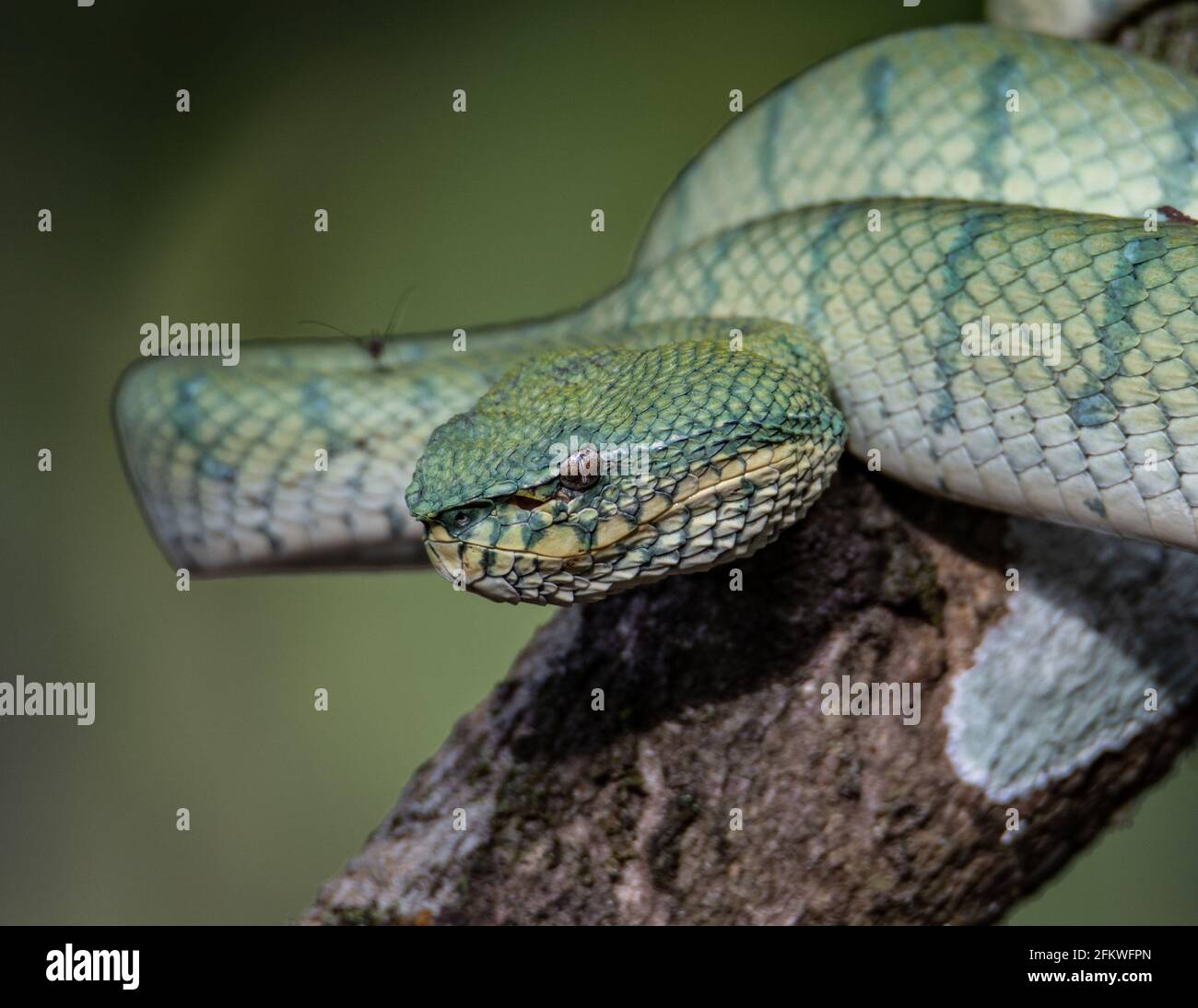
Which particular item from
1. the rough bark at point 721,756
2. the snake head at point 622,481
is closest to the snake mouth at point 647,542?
the snake head at point 622,481

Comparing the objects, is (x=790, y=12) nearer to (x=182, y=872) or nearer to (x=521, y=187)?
(x=521, y=187)

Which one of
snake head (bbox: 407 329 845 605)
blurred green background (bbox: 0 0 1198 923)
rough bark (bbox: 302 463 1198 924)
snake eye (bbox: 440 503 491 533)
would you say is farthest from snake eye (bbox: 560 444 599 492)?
blurred green background (bbox: 0 0 1198 923)

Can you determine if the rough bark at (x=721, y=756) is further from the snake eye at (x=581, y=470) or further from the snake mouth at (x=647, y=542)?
the snake eye at (x=581, y=470)

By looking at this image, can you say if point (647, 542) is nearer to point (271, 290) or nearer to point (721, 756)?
point (721, 756)

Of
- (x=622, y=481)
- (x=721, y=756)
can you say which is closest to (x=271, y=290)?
(x=721, y=756)
